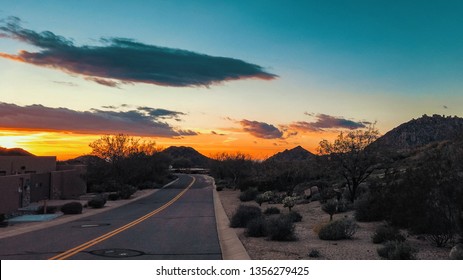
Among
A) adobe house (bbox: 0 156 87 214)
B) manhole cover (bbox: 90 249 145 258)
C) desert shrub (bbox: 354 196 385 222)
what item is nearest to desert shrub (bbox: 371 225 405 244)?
desert shrub (bbox: 354 196 385 222)

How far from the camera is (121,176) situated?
195 feet

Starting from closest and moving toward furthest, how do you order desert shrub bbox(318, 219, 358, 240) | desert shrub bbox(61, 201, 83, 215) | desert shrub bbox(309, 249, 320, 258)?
1. desert shrub bbox(309, 249, 320, 258)
2. desert shrub bbox(318, 219, 358, 240)
3. desert shrub bbox(61, 201, 83, 215)

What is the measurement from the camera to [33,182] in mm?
44969

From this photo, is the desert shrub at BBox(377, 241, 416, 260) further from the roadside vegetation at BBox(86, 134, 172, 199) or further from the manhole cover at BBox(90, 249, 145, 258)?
the roadside vegetation at BBox(86, 134, 172, 199)

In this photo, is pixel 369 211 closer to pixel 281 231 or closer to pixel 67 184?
pixel 281 231

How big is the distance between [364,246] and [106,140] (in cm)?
4953

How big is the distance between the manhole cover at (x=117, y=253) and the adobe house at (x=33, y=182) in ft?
74.4

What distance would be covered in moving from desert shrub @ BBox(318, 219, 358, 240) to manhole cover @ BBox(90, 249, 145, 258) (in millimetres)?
7490

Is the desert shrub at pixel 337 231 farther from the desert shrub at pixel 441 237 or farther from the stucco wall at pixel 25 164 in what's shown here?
the stucco wall at pixel 25 164

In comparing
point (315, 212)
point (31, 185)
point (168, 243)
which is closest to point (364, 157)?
point (315, 212)

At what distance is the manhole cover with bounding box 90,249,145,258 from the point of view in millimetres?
14164

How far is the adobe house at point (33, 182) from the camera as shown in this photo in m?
35.5

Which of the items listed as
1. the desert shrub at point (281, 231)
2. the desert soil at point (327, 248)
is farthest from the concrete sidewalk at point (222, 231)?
the desert shrub at point (281, 231)
